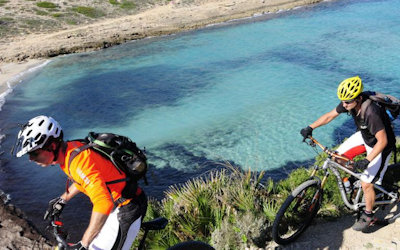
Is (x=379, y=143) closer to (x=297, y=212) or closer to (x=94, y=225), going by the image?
(x=297, y=212)

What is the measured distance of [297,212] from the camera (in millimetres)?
5703

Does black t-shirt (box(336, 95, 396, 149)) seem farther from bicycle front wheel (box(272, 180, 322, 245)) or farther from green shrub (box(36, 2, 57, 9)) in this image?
green shrub (box(36, 2, 57, 9))

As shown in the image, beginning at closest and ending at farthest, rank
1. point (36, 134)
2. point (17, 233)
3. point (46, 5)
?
1. point (36, 134)
2. point (17, 233)
3. point (46, 5)

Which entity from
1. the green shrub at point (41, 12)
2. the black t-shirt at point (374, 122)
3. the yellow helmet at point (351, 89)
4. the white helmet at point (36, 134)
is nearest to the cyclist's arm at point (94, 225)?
the white helmet at point (36, 134)

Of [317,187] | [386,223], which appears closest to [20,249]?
[317,187]

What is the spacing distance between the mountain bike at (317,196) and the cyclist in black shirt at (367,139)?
22cm

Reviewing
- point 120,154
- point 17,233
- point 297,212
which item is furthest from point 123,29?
point 120,154

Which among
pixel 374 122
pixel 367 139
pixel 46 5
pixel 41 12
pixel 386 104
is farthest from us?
pixel 46 5

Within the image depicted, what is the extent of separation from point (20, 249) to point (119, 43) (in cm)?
2917

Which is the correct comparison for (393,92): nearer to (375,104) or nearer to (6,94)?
(375,104)

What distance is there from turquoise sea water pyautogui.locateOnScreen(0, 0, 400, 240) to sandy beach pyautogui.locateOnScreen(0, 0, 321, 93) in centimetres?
244

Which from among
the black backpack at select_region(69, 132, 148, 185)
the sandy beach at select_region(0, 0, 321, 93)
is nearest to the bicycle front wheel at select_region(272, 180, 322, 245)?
the black backpack at select_region(69, 132, 148, 185)

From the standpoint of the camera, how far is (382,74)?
65.0 feet

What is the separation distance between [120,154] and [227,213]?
10.9 ft
